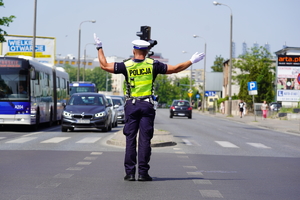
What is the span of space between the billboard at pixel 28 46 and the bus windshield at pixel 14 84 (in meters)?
32.4

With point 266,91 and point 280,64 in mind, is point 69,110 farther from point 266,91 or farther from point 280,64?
point 266,91

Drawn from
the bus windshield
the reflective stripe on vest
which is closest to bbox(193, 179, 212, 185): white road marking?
the reflective stripe on vest

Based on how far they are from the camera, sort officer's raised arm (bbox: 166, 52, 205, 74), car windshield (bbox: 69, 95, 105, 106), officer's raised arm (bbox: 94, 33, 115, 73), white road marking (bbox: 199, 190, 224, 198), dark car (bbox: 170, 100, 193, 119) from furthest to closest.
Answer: dark car (bbox: 170, 100, 193, 119)
car windshield (bbox: 69, 95, 105, 106)
officer's raised arm (bbox: 166, 52, 205, 74)
officer's raised arm (bbox: 94, 33, 115, 73)
white road marking (bbox: 199, 190, 224, 198)

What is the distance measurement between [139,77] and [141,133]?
0.81m

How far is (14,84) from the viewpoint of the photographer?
24312mm

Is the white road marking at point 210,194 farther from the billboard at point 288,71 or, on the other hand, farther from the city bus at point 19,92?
the billboard at point 288,71

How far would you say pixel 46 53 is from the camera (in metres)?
56.6

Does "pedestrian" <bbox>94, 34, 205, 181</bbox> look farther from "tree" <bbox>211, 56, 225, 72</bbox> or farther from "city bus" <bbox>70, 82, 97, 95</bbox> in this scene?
"tree" <bbox>211, 56, 225, 72</bbox>

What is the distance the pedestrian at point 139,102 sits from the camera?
8.90 m

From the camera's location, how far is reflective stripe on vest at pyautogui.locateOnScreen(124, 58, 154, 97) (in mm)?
9008

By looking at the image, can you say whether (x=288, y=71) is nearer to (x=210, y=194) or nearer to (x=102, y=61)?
(x=102, y=61)

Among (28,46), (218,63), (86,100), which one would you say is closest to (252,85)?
(28,46)

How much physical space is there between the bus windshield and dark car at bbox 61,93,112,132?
5.83 ft

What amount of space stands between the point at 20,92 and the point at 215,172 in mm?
15037
